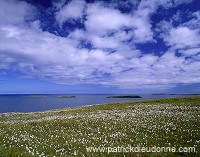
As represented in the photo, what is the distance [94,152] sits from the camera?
48.0ft

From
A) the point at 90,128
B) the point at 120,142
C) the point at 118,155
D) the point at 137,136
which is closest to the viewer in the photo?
the point at 118,155

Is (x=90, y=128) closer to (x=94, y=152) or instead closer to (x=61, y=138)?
(x=61, y=138)

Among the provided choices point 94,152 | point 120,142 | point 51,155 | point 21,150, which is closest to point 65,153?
point 51,155

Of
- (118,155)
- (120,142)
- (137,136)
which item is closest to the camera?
(118,155)

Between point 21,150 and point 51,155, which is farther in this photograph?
point 21,150

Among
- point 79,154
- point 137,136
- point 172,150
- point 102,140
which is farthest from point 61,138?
point 172,150

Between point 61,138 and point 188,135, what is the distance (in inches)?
456

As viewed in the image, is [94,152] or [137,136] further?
[137,136]

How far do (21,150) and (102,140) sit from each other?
669cm

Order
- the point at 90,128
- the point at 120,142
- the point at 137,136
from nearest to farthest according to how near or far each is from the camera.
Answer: the point at 120,142, the point at 137,136, the point at 90,128

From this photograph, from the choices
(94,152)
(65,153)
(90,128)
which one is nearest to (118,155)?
(94,152)

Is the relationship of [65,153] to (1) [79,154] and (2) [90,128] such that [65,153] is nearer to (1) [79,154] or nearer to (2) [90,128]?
(1) [79,154]

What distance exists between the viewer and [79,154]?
47.2 ft

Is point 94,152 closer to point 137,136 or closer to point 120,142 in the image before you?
point 120,142
